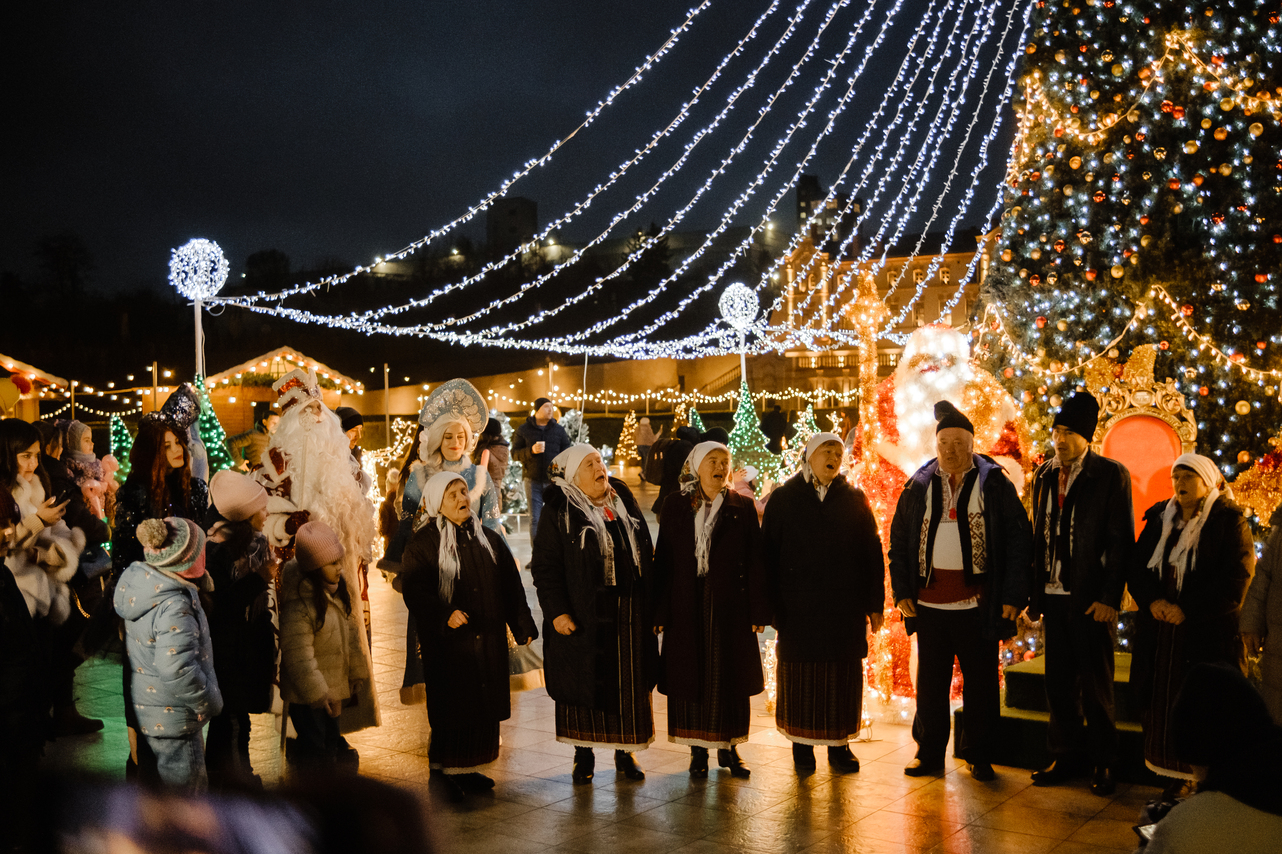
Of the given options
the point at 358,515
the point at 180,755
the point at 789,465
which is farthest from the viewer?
the point at 789,465

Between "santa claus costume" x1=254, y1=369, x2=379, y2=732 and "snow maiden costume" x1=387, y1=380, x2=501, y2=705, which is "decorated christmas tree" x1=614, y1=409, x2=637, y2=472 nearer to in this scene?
"snow maiden costume" x1=387, y1=380, x2=501, y2=705

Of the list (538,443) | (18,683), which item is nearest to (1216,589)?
(18,683)

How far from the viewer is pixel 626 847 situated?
4145mm

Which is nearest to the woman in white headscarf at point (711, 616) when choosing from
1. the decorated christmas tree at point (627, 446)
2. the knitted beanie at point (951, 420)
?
the knitted beanie at point (951, 420)

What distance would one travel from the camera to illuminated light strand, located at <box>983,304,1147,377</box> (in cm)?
677

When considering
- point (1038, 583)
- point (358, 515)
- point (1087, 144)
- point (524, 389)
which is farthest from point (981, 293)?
point (524, 389)

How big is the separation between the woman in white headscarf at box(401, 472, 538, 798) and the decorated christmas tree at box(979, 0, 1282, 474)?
12.9 feet

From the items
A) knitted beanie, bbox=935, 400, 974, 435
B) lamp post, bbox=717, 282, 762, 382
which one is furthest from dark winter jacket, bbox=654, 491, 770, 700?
lamp post, bbox=717, 282, 762, 382

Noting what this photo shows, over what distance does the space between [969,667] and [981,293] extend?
3274mm

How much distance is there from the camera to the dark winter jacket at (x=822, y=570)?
5082mm

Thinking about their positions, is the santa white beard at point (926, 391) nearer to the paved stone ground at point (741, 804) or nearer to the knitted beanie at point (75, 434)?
the paved stone ground at point (741, 804)

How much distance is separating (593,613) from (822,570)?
110 cm

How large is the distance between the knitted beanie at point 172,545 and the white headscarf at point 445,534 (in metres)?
1.10

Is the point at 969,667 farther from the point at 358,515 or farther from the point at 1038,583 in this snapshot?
the point at 358,515
